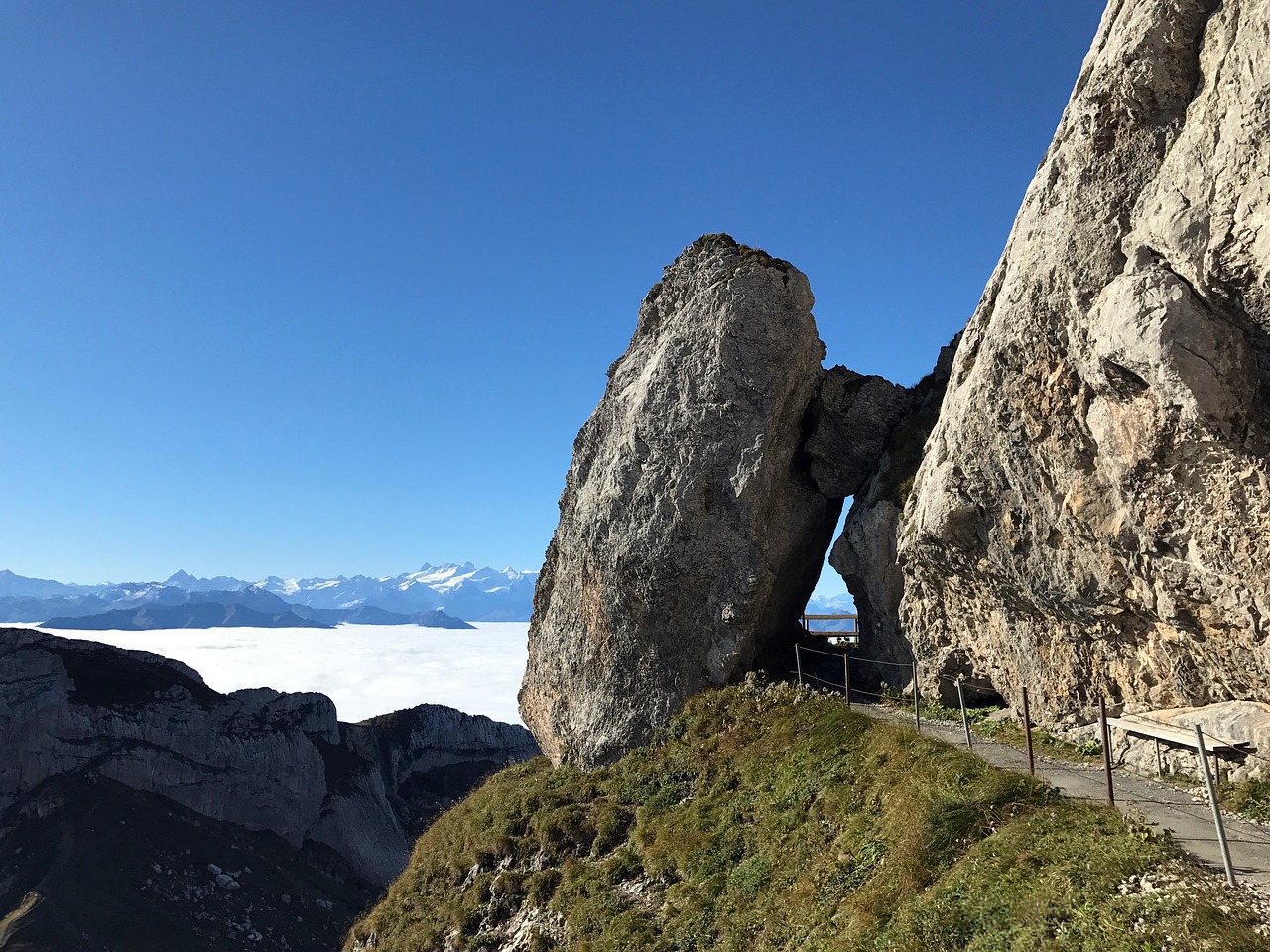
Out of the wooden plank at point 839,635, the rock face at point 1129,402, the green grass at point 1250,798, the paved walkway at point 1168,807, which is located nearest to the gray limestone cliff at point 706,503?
Result: the wooden plank at point 839,635

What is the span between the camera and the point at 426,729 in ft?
500

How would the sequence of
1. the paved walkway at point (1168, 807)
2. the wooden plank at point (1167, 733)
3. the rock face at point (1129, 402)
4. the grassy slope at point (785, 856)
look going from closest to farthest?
the grassy slope at point (785, 856) → the paved walkway at point (1168, 807) → the wooden plank at point (1167, 733) → the rock face at point (1129, 402)

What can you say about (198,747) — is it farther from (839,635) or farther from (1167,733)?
(1167,733)

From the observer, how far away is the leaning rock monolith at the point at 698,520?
87.5ft

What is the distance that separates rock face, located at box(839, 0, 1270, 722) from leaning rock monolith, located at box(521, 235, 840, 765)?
22.2ft

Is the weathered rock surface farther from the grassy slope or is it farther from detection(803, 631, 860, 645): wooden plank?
the grassy slope

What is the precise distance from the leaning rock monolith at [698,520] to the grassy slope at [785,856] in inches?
72.5

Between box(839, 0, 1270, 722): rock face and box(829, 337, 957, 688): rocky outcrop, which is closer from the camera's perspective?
box(839, 0, 1270, 722): rock face

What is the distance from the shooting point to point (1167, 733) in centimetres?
1330

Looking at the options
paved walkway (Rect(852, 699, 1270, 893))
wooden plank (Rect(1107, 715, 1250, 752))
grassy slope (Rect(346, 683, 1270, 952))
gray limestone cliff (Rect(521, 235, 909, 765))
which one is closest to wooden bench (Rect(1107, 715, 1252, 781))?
wooden plank (Rect(1107, 715, 1250, 752))

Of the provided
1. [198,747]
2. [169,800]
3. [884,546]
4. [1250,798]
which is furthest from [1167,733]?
[198,747]

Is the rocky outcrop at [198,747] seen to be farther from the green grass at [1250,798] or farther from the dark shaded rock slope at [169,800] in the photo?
the green grass at [1250,798]

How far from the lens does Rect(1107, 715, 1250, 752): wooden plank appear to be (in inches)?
513

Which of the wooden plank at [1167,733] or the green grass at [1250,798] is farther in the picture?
the wooden plank at [1167,733]
